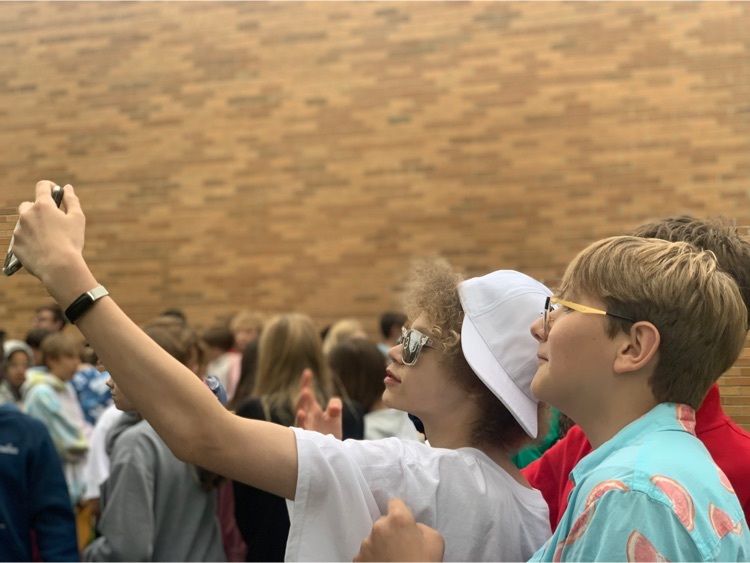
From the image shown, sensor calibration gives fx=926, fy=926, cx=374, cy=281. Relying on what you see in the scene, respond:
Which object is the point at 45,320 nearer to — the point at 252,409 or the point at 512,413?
the point at 252,409

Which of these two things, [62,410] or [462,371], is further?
[62,410]

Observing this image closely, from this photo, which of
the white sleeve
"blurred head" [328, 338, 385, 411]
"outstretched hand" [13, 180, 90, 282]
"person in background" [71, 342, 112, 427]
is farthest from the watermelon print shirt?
"person in background" [71, 342, 112, 427]

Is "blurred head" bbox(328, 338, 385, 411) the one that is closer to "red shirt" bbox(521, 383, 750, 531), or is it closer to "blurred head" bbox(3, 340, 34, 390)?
"red shirt" bbox(521, 383, 750, 531)

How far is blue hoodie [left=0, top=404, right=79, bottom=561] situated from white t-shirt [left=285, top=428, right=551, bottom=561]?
6.16 ft

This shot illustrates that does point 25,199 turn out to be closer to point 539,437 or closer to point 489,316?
point 489,316

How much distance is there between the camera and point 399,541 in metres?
1.62

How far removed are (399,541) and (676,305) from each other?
24.8 inches

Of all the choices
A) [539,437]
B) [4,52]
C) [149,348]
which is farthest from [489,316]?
[4,52]

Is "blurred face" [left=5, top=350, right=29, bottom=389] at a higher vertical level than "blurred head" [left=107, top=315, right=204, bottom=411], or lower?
lower

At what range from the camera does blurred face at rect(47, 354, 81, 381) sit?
22.8 ft

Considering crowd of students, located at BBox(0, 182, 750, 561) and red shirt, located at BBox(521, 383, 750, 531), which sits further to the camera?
red shirt, located at BBox(521, 383, 750, 531)

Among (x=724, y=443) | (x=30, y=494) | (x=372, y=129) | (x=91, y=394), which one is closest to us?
(x=724, y=443)

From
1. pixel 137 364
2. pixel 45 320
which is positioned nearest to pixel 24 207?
pixel 137 364

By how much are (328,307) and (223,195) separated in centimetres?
187
